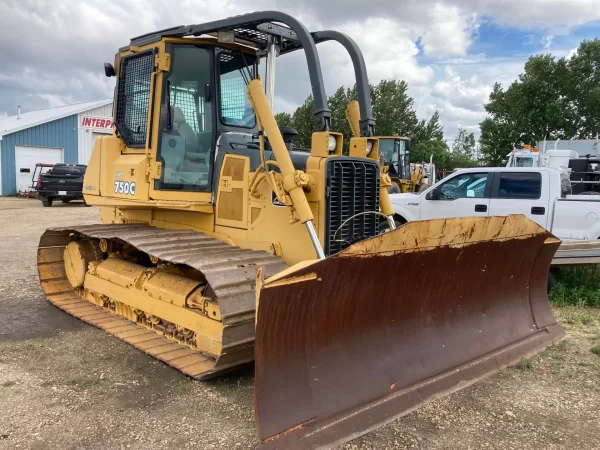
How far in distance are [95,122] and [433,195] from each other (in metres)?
24.1

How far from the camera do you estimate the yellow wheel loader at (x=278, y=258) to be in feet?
11.0

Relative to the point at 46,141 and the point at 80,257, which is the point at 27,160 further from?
the point at 80,257

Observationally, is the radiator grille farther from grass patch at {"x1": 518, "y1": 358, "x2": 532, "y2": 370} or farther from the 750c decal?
the 750c decal

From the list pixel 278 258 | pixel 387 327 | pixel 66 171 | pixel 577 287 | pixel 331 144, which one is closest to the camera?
pixel 387 327

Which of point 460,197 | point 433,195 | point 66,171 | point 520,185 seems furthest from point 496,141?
point 520,185

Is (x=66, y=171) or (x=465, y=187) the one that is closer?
(x=465, y=187)

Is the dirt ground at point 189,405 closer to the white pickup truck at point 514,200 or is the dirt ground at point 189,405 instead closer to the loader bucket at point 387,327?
the loader bucket at point 387,327

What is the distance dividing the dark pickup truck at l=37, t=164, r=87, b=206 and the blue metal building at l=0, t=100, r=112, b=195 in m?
7.19

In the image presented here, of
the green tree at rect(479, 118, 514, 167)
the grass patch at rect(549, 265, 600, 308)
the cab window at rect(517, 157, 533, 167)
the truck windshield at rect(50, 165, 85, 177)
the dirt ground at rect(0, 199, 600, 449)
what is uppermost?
the green tree at rect(479, 118, 514, 167)

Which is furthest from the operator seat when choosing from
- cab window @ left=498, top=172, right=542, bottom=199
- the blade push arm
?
cab window @ left=498, top=172, right=542, bottom=199

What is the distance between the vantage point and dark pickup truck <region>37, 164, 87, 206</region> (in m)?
20.4

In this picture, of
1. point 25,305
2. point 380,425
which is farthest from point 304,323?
point 25,305

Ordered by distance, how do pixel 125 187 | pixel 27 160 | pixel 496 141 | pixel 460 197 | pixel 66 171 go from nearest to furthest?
pixel 125 187, pixel 460 197, pixel 66 171, pixel 27 160, pixel 496 141

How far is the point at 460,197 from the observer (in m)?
9.10
